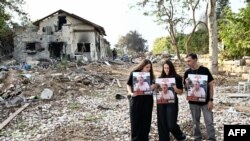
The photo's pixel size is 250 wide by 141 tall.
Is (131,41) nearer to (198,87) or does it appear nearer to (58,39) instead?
(58,39)

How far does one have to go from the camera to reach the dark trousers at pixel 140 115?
23.2ft

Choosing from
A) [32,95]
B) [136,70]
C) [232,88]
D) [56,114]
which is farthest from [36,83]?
[136,70]

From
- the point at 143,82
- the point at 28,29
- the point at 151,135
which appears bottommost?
the point at 151,135

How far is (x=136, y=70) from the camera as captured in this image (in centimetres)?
707

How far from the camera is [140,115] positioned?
7.14 metres

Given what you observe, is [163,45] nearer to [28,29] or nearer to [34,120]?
[28,29]

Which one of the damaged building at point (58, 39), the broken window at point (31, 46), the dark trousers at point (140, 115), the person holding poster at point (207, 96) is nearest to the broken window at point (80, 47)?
the damaged building at point (58, 39)

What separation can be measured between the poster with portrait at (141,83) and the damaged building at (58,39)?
110 feet

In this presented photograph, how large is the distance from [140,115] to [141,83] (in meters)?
Answer: 0.62

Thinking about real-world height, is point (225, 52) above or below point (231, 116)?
above

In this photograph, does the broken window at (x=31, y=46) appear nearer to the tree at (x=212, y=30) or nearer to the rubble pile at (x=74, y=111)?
the rubble pile at (x=74, y=111)

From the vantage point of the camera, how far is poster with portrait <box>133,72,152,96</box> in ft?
22.9

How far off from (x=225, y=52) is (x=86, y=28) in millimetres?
20462

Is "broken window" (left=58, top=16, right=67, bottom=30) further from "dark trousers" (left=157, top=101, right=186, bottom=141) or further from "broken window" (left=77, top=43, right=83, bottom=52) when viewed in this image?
"dark trousers" (left=157, top=101, right=186, bottom=141)
